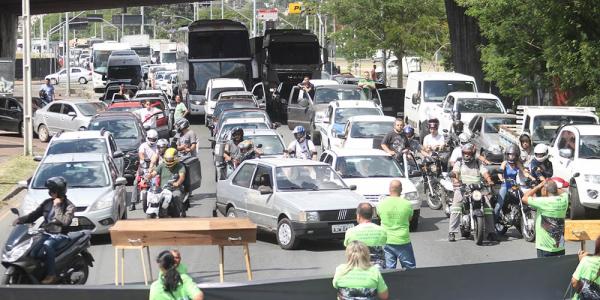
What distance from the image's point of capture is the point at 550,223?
13.4m

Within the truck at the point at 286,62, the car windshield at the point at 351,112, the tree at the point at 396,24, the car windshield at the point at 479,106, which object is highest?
the tree at the point at 396,24

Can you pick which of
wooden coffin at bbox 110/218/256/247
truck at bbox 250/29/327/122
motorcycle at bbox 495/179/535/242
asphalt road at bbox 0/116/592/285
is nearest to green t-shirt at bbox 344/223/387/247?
wooden coffin at bbox 110/218/256/247

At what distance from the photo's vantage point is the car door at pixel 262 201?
18.2 m

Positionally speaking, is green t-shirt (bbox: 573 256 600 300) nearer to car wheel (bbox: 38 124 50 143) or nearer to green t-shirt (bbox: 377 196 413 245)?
green t-shirt (bbox: 377 196 413 245)

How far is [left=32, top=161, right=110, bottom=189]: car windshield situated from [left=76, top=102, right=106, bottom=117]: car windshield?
743 inches

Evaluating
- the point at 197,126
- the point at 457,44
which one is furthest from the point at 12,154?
the point at 457,44

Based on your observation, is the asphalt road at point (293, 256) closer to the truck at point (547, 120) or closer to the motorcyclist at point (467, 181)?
the motorcyclist at point (467, 181)

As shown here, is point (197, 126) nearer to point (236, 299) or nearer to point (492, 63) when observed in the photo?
point (492, 63)

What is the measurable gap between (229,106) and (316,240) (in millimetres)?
18485

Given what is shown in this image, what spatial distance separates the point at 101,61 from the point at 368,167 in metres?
65.9

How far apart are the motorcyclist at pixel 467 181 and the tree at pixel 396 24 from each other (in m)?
41.3

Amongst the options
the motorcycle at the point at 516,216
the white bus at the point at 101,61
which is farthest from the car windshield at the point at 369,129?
the white bus at the point at 101,61

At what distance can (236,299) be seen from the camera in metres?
11.3

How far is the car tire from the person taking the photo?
17688 millimetres
